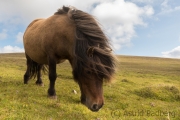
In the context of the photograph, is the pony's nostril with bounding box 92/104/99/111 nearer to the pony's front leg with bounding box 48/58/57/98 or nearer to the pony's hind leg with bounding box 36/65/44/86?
the pony's front leg with bounding box 48/58/57/98

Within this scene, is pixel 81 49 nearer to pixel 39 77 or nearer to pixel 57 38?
pixel 57 38

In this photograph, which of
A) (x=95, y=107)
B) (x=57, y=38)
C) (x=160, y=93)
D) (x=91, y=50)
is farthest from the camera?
(x=160, y=93)

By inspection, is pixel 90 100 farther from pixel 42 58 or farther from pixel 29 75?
pixel 29 75

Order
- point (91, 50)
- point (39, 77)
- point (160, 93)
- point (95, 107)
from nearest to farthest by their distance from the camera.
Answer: point (95, 107)
point (91, 50)
point (39, 77)
point (160, 93)

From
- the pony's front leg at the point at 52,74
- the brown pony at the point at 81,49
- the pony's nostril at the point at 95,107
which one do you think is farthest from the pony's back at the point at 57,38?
the pony's nostril at the point at 95,107

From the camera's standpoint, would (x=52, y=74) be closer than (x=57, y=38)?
No

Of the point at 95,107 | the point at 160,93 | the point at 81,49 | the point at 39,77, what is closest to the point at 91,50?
the point at 81,49

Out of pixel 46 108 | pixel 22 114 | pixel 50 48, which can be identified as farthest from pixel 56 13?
pixel 22 114

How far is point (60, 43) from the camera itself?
285 inches

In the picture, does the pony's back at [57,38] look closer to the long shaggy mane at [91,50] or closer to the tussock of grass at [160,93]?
the long shaggy mane at [91,50]

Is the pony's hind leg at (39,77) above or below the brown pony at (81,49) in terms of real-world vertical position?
below

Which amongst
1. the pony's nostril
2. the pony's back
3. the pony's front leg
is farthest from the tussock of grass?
the pony's nostril

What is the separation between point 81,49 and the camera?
6031mm

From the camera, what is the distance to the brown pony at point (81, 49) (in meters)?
5.52
